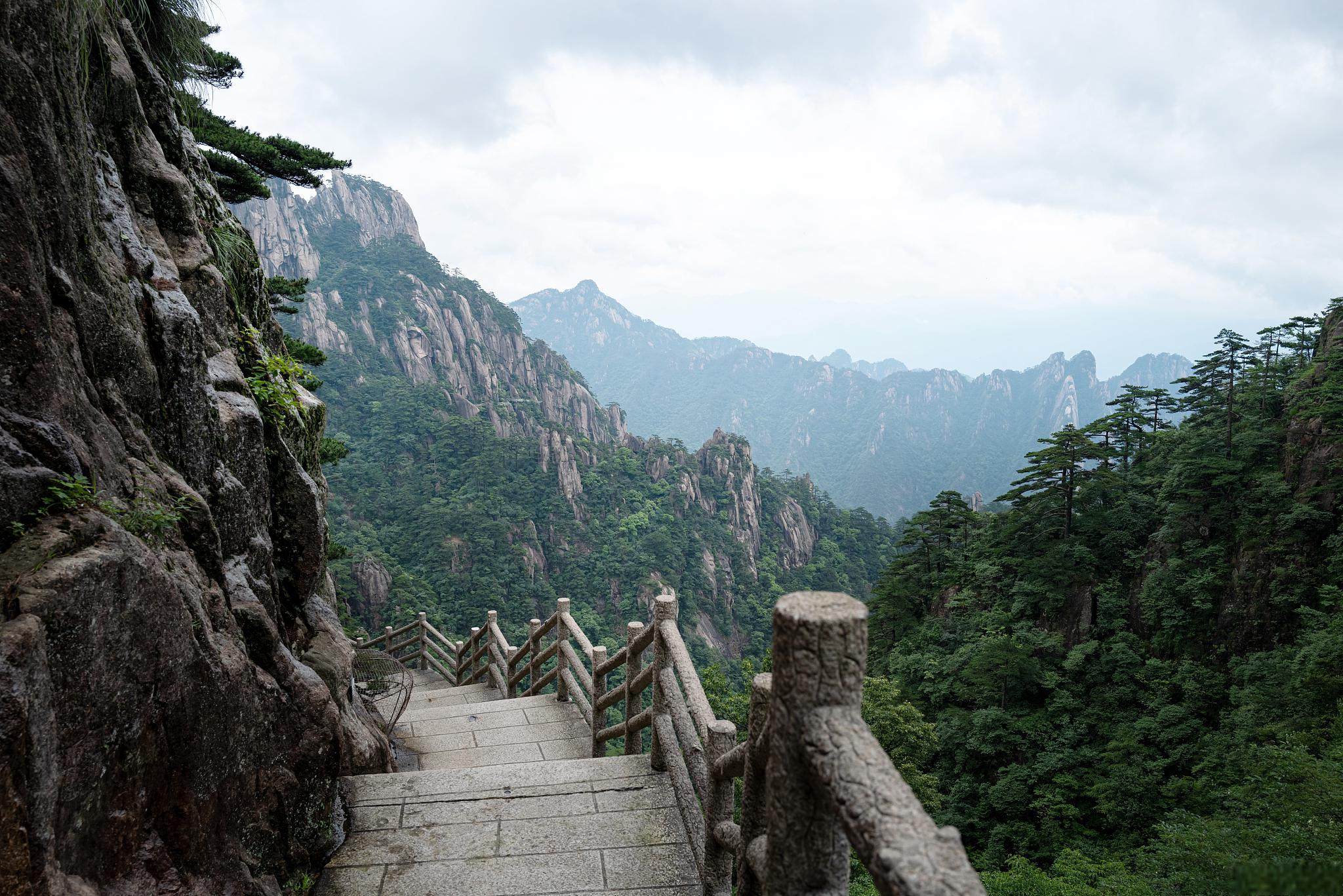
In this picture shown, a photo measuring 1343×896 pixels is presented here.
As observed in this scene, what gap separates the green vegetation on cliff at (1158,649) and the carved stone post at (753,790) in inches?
238

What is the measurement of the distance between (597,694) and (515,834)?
1.91 metres

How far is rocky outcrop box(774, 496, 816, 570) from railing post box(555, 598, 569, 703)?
175 feet

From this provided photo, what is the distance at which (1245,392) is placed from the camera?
20000 millimetres

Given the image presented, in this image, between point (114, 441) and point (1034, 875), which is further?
point (1034, 875)

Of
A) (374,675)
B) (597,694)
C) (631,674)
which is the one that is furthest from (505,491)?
(631,674)

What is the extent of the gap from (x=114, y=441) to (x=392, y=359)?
6766cm

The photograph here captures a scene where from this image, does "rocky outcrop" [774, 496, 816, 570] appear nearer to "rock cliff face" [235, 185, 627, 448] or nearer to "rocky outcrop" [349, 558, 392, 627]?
"rock cliff face" [235, 185, 627, 448]

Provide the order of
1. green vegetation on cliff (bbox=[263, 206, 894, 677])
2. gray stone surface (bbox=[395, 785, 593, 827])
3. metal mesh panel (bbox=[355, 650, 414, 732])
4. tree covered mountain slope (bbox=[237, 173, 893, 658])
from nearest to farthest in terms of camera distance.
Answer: gray stone surface (bbox=[395, 785, 593, 827]) < metal mesh panel (bbox=[355, 650, 414, 732]) < green vegetation on cliff (bbox=[263, 206, 894, 677]) < tree covered mountain slope (bbox=[237, 173, 893, 658])

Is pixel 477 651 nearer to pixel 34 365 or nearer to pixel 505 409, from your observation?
pixel 34 365

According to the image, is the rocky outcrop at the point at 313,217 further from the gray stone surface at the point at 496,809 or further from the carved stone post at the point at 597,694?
the gray stone surface at the point at 496,809

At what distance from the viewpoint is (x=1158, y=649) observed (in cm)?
1694

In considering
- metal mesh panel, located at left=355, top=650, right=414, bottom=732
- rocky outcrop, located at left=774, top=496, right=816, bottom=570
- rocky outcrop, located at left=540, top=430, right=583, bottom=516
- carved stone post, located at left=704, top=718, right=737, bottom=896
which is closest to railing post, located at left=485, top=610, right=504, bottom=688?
metal mesh panel, located at left=355, top=650, right=414, bottom=732

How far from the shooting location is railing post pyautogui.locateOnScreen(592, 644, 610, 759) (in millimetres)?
5207

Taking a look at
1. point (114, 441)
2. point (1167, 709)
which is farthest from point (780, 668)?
point (1167, 709)
